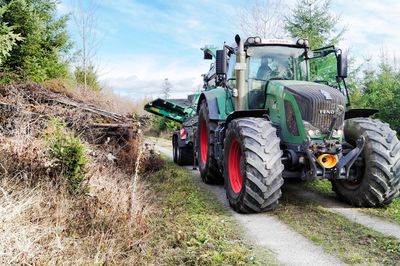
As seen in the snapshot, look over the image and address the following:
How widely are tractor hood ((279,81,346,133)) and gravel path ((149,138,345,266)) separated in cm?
152

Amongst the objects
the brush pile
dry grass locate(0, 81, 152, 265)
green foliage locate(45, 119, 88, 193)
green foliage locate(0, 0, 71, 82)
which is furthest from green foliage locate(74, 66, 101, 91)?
green foliage locate(45, 119, 88, 193)

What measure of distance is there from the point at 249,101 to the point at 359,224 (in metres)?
2.76

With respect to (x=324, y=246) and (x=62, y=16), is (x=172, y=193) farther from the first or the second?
(x=62, y=16)

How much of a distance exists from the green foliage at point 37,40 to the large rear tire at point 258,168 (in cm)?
849

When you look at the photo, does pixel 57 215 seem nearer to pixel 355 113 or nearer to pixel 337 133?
pixel 337 133

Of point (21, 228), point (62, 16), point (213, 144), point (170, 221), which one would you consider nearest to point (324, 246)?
point (170, 221)

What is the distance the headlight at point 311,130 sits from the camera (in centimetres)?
573

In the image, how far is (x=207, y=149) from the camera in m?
8.23

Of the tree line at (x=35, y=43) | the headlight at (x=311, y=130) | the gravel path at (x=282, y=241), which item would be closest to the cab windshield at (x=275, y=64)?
the headlight at (x=311, y=130)

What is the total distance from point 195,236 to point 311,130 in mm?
2357

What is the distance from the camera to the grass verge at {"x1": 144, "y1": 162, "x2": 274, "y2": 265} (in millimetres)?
3967

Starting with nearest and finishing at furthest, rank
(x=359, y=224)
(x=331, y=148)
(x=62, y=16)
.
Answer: (x=359, y=224) < (x=331, y=148) < (x=62, y=16)

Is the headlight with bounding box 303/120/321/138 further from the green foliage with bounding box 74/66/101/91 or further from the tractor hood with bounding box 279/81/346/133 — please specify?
the green foliage with bounding box 74/66/101/91

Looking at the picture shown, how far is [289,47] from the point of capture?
720 centimetres
